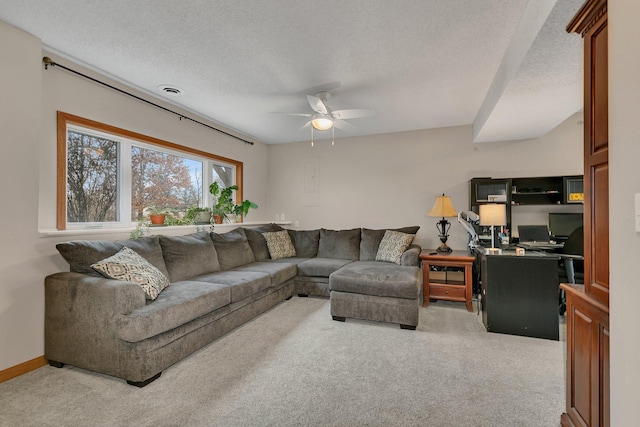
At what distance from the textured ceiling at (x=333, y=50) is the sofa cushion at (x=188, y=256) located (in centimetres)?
168

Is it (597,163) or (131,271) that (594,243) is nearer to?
(597,163)

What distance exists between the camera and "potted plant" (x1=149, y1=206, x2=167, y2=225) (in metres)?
3.54

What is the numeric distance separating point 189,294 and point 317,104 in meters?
2.15

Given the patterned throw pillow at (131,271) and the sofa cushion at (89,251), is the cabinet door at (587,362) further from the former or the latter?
the sofa cushion at (89,251)

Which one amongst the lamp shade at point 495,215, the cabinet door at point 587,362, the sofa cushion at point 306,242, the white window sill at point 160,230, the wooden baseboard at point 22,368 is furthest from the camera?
the sofa cushion at point 306,242

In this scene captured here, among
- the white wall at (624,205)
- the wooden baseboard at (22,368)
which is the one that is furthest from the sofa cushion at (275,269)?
the white wall at (624,205)

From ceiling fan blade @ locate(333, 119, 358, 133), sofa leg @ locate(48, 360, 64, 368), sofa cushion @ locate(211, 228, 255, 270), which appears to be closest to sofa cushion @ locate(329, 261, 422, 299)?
sofa cushion @ locate(211, 228, 255, 270)

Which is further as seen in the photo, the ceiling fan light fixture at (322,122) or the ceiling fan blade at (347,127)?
the ceiling fan blade at (347,127)

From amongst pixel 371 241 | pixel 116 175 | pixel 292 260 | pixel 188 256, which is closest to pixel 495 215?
pixel 371 241

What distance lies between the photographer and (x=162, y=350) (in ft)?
7.10

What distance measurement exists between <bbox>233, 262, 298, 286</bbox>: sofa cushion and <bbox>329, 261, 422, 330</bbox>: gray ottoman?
718mm

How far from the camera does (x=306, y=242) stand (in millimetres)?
5027

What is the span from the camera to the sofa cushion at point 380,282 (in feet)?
10.1

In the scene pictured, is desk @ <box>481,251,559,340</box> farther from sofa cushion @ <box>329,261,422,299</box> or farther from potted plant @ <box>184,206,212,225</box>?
potted plant @ <box>184,206,212,225</box>
